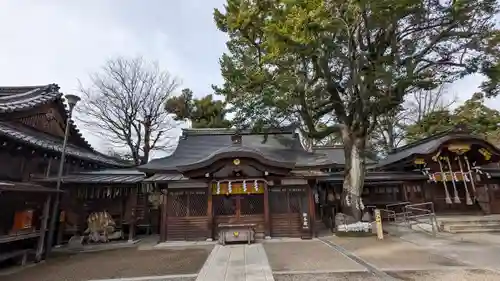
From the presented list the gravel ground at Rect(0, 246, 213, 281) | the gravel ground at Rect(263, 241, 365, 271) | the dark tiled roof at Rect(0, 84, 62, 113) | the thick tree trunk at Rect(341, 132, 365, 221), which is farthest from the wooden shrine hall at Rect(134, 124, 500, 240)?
the dark tiled roof at Rect(0, 84, 62, 113)

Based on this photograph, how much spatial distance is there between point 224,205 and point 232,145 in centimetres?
324

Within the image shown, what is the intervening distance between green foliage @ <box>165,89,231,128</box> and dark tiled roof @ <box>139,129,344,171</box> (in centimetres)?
945

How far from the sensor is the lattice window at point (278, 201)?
11.7 meters

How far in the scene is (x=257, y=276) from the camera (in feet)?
19.1

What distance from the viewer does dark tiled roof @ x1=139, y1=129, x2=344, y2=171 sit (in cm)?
1307

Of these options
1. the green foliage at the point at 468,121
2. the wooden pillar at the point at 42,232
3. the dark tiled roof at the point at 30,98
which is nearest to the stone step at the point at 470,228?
the green foliage at the point at 468,121

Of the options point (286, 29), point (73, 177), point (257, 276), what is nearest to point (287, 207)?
point (257, 276)

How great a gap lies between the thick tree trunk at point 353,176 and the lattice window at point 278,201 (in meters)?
3.17

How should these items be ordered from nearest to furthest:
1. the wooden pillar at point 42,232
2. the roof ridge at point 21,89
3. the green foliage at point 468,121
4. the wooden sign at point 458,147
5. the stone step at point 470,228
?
the wooden pillar at point 42,232, the stone step at point 470,228, the roof ridge at point 21,89, the wooden sign at point 458,147, the green foliage at point 468,121

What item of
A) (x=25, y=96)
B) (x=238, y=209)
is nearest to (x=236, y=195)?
(x=238, y=209)

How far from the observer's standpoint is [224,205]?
11719 mm

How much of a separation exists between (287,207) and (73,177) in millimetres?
10286

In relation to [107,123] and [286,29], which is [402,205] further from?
[107,123]

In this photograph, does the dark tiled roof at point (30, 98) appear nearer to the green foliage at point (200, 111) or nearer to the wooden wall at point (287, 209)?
the wooden wall at point (287, 209)
